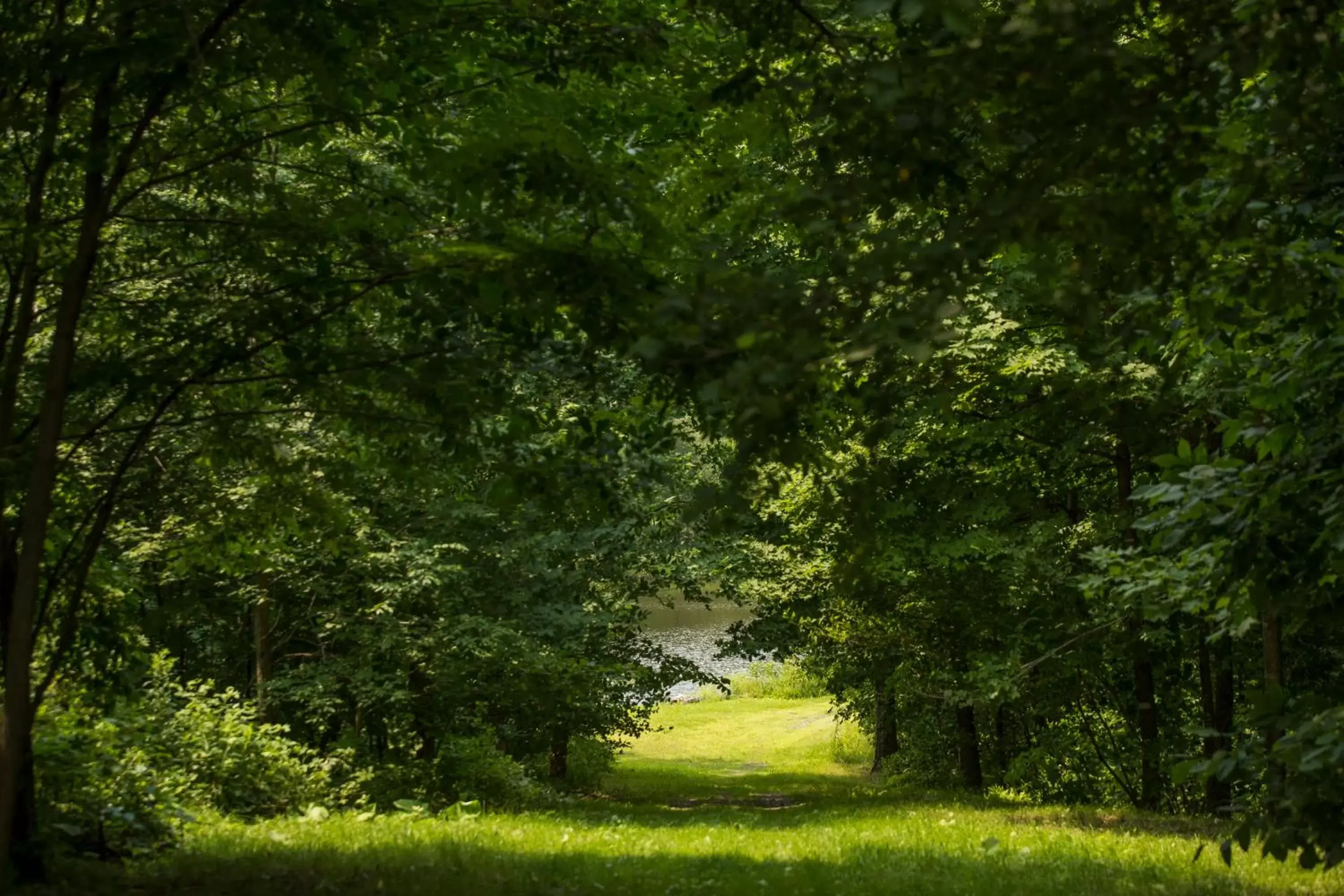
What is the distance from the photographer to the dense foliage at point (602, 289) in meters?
3.29

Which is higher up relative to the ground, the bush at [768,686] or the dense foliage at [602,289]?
the dense foliage at [602,289]

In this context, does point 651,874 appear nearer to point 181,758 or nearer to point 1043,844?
point 1043,844

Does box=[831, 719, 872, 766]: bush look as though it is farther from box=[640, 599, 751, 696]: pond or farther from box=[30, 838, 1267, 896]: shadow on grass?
box=[30, 838, 1267, 896]: shadow on grass

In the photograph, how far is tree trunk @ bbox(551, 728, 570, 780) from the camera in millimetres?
18719

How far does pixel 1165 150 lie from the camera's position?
3.48 metres

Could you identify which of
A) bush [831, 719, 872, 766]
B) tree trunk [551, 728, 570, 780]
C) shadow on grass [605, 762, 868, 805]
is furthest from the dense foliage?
bush [831, 719, 872, 766]

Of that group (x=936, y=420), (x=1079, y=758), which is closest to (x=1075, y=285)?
(x=936, y=420)

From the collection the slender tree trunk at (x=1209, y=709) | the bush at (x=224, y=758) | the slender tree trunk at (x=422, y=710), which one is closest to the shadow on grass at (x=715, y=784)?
the slender tree trunk at (x=422, y=710)

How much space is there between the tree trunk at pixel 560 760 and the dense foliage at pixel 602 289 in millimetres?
7776

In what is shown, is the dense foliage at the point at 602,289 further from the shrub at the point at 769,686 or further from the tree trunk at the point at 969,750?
the shrub at the point at 769,686

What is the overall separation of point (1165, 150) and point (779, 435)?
1.57 meters

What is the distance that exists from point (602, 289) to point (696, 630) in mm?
48159

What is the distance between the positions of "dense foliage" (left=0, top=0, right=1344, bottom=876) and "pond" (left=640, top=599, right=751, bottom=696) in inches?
1180

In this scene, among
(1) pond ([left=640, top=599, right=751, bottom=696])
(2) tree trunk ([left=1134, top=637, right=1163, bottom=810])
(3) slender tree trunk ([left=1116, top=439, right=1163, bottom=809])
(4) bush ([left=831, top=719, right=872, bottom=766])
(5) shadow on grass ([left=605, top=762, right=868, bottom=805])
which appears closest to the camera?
(3) slender tree trunk ([left=1116, top=439, right=1163, bottom=809])
